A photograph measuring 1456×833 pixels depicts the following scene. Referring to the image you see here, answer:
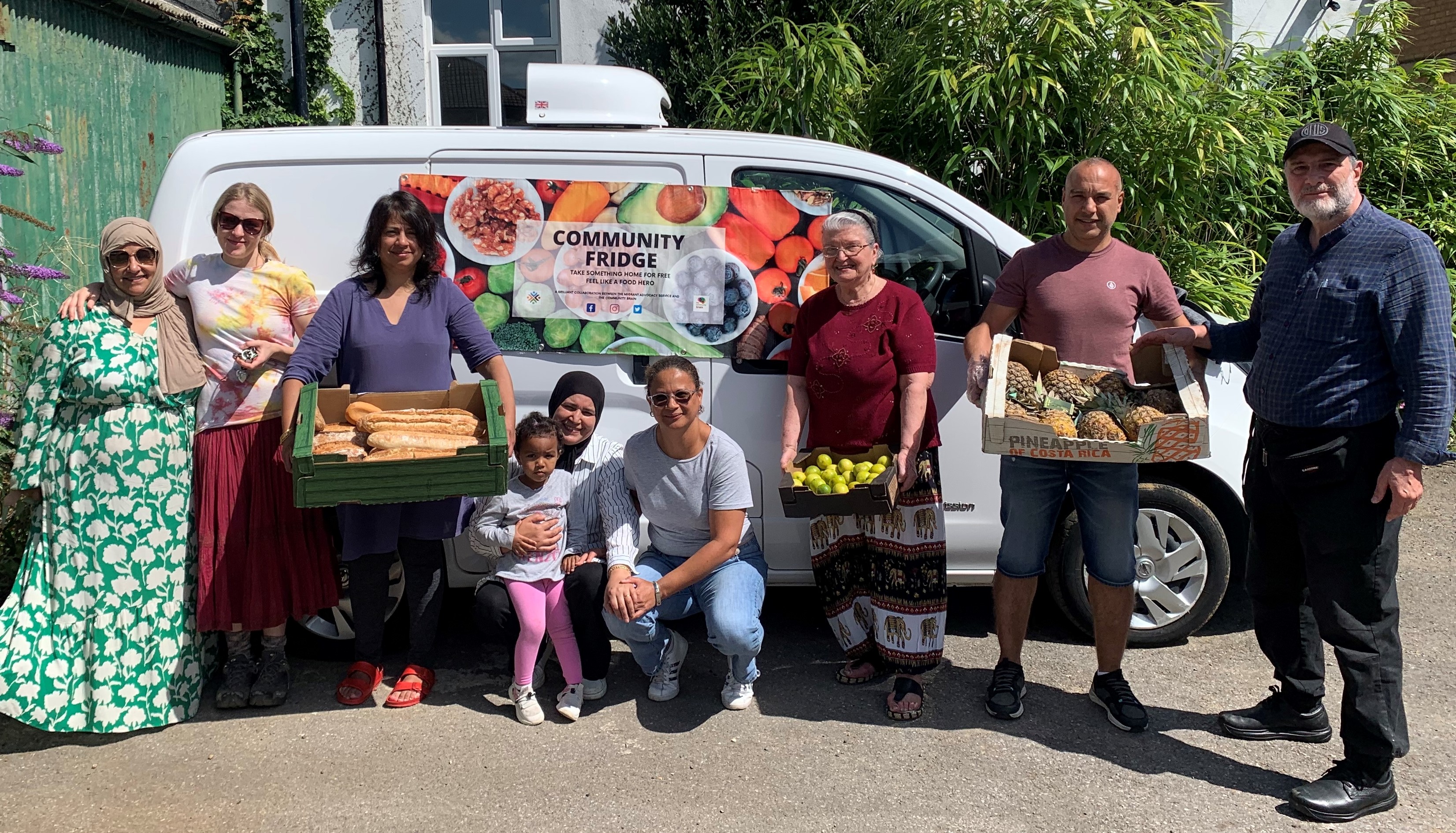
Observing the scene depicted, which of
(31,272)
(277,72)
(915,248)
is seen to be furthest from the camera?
(277,72)

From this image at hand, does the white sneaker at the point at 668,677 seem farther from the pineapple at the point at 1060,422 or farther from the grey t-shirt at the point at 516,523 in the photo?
the pineapple at the point at 1060,422

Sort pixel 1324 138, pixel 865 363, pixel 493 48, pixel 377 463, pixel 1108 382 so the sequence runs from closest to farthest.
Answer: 1. pixel 1324 138
2. pixel 377 463
3. pixel 1108 382
4. pixel 865 363
5. pixel 493 48

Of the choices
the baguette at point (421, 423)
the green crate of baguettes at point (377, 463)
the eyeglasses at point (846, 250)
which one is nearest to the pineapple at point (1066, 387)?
the eyeglasses at point (846, 250)

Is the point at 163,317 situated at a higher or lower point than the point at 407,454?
higher

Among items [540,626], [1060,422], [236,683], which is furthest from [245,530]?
[1060,422]

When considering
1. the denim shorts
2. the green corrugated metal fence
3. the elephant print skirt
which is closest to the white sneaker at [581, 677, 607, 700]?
the elephant print skirt

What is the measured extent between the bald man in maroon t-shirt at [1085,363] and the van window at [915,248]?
308 mm

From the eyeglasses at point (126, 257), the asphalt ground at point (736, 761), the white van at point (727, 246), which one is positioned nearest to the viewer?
the asphalt ground at point (736, 761)

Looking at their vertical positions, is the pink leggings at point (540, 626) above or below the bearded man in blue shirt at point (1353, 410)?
below

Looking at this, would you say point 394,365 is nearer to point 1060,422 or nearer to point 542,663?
point 542,663

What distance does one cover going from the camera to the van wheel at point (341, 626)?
4.18 meters

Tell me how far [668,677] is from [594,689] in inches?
10.9

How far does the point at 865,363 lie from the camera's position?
3.72 metres

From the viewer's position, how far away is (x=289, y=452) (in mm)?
3574
